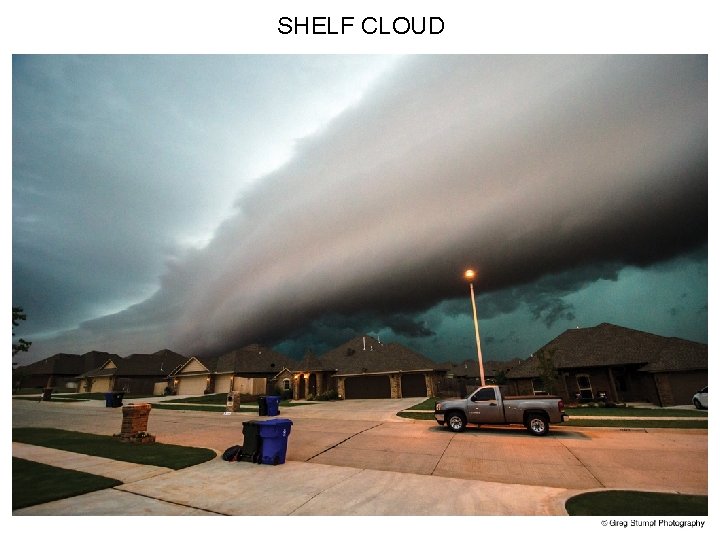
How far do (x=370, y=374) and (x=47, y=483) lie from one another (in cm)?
3063

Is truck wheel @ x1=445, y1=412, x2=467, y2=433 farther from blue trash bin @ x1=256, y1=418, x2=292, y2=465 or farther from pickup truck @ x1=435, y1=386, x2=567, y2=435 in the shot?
blue trash bin @ x1=256, y1=418, x2=292, y2=465

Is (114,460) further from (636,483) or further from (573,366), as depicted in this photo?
(573,366)

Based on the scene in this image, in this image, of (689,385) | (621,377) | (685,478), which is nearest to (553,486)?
(685,478)

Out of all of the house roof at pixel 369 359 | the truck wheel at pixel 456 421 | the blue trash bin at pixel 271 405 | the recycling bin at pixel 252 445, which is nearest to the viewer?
the recycling bin at pixel 252 445

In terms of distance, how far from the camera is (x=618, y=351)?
23.9 meters

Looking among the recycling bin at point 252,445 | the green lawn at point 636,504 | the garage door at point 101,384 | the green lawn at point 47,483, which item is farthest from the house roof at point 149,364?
the green lawn at point 636,504

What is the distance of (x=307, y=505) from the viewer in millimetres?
5172

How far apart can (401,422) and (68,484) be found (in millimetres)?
12436

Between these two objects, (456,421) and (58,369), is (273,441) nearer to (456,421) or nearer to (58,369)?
(456,421)

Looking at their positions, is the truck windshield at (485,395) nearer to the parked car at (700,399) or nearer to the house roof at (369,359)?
the parked car at (700,399)

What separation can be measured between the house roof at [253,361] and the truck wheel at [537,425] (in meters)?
34.5

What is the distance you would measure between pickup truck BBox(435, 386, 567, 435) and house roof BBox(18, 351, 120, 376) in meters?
72.5

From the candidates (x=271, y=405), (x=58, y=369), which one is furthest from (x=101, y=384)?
(x=271, y=405)

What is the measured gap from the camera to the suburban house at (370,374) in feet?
109
